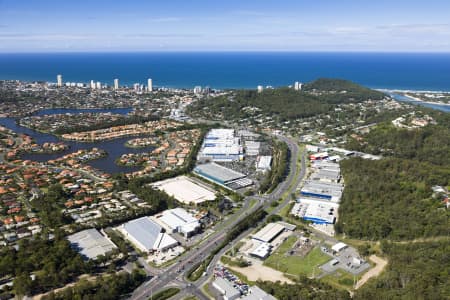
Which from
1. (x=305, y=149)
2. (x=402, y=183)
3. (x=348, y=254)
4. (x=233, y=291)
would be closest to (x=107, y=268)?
(x=233, y=291)

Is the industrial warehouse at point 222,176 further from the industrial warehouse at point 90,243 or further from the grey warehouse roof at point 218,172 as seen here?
the industrial warehouse at point 90,243

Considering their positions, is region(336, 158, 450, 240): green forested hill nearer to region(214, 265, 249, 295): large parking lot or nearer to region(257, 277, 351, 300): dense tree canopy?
region(257, 277, 351, 300): dense tree canopy

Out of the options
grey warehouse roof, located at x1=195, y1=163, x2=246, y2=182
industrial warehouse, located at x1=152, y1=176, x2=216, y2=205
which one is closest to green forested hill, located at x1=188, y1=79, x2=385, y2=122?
grey warehouse roof, located at x1=195, y1=163, x2=246, y2=182

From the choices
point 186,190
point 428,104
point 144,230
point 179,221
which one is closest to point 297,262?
point 179,221

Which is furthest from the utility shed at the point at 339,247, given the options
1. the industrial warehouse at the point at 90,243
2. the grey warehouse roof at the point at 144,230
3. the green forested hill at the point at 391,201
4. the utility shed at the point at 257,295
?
the industrial warehouse at the point at 90,243

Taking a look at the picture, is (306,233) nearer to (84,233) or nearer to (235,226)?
(235,226)

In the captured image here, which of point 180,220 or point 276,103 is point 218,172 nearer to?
point 180,220

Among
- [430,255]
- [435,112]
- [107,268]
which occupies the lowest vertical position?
[107,268]
